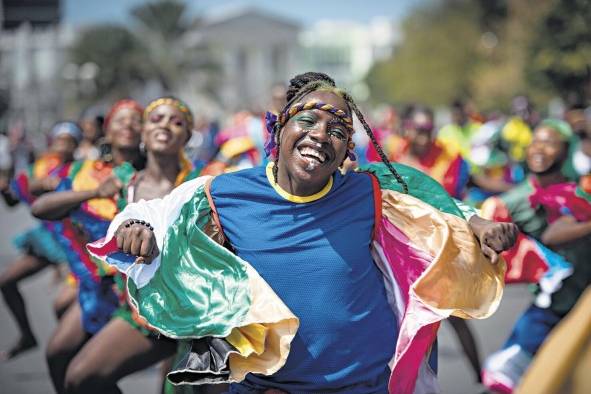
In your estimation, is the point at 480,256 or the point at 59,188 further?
the point at 59,188

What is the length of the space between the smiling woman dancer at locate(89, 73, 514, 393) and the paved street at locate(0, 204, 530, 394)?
310 centimetres

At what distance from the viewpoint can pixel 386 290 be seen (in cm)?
346

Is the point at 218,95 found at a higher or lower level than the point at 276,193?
lower

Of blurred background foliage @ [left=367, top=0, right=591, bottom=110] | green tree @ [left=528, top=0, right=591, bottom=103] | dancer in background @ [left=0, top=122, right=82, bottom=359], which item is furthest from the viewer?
blurred background foliage @ [left=367, top=0, right=591, bottom=110]

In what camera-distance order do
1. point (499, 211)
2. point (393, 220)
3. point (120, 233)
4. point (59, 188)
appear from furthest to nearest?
point (59, 188) < point (499, 211) < point (393, 220) < point (120, 233)

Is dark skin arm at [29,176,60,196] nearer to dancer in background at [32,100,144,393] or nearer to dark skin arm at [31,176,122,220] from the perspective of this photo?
dancer in background at [32,100,144,393]

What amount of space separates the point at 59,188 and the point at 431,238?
3.09 metres

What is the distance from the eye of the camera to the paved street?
650 cm

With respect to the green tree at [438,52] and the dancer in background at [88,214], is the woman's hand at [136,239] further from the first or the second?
the green tree at [438,52]

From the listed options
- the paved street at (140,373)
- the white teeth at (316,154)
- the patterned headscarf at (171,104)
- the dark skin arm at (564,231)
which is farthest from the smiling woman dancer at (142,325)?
the paved street at (140,373)

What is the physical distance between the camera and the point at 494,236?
3.27m

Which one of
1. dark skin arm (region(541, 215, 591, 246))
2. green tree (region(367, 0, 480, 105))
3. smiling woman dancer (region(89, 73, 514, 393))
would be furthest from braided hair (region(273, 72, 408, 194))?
green tree (region(367, 0, 480, 105))

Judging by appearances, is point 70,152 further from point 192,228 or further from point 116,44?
point 116,44

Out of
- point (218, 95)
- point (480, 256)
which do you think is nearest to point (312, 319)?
point (480, 256)
